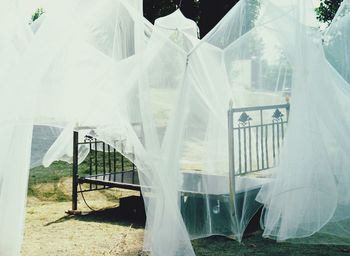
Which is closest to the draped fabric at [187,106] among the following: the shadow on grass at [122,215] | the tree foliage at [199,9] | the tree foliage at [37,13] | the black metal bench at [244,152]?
the black metal bench at [244,152]

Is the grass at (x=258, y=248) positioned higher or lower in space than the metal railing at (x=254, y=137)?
lower

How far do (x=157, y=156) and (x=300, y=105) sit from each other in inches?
52.7

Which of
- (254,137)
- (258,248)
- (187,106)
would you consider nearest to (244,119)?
(254,137)

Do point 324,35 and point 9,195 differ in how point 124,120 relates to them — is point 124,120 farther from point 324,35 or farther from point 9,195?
point 324,35

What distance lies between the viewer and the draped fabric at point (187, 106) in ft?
14.8

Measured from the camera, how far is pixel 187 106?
5.57m

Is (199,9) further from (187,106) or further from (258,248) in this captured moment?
(258,248)

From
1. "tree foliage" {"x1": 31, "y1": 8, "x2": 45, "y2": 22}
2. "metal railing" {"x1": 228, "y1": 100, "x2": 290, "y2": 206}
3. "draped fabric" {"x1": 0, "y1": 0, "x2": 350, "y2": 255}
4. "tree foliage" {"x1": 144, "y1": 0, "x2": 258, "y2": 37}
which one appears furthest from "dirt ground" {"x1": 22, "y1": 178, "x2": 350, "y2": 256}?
"tree foliage" {"x1": 144, "y1": 0, "x2": 258, "y2": 37}

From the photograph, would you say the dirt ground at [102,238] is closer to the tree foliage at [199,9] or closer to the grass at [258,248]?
the grass at [258,248]

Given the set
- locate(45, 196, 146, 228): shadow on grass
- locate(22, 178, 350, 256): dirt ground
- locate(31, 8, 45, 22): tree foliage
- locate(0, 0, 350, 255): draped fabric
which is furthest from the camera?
locate(45, 196, 146, 228): shadow on grass

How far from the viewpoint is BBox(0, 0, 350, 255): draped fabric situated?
14.8 ft

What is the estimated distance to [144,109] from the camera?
4641mm

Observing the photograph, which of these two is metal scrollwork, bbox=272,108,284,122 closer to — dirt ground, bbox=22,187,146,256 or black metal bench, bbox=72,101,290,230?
black metal bench, bbox=72,101,290,230

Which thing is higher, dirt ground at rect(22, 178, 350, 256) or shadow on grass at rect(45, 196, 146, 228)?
shadow on grass at rect(45, 196, 146, 228)
